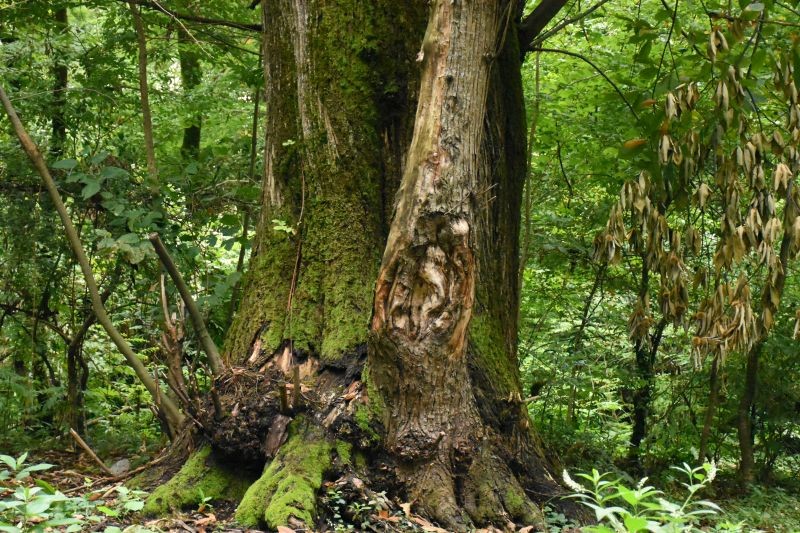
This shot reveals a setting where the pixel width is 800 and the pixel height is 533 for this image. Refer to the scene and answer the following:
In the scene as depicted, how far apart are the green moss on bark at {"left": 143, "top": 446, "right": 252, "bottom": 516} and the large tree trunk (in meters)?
0.02

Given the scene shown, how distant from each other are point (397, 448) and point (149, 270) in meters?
3.02

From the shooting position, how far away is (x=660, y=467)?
21.8 ft

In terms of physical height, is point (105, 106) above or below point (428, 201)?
above

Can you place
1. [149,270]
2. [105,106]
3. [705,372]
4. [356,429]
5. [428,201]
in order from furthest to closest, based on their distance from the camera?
[705,372], [105,106], [149,270], [356,429], [428,201]

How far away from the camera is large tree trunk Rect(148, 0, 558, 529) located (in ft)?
11.4

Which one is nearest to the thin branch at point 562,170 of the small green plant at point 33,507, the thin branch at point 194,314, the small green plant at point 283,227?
the small green plant at point 283,227

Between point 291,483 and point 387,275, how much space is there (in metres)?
1.02

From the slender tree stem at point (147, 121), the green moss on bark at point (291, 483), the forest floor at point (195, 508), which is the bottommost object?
the forest floor at point (195, 508)

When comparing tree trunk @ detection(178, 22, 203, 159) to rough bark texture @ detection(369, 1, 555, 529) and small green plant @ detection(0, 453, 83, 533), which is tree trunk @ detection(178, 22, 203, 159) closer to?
rough bark texture @ detection(369, 1, 555, 529)

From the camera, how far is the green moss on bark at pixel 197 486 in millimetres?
3561

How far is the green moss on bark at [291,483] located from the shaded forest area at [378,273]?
13 mm

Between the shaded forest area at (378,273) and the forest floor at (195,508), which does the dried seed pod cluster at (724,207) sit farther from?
the forest floor at (195,508)

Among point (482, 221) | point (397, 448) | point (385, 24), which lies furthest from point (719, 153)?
point (397, 448)

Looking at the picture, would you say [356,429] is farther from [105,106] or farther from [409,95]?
[105,106]
